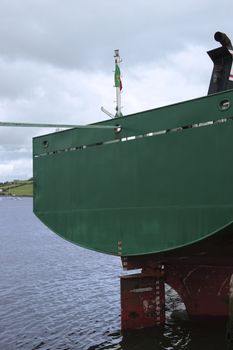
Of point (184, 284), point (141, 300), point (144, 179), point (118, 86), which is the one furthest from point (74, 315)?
point (118, 86)

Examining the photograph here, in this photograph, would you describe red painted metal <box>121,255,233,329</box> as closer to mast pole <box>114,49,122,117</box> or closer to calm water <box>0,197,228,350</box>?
calm water <box>0,197,228,350</box>

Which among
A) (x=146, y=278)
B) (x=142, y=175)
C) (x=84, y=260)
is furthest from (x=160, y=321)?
(x=84, y=260)

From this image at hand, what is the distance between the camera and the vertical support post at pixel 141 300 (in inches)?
428

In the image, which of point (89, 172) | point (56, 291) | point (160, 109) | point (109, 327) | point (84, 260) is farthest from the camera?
point (84, 260)

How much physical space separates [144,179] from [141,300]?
3.10 meters

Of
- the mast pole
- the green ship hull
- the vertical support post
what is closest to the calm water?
the vertical support post

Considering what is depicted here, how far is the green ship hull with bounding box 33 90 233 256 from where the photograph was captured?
28.4ft

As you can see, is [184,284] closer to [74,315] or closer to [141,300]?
[141,300]

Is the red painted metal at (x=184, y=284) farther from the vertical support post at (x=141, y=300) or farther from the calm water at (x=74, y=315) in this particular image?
the calm water at (x=74, y=315)

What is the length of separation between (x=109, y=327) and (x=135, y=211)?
4.16 metres

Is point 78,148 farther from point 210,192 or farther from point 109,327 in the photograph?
point 109,327

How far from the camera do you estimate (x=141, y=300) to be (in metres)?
11.0

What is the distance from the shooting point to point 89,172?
10.9 metres

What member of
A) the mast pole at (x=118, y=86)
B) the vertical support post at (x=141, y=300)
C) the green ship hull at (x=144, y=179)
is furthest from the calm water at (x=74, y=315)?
the mast pole at (x=118, y=86)
